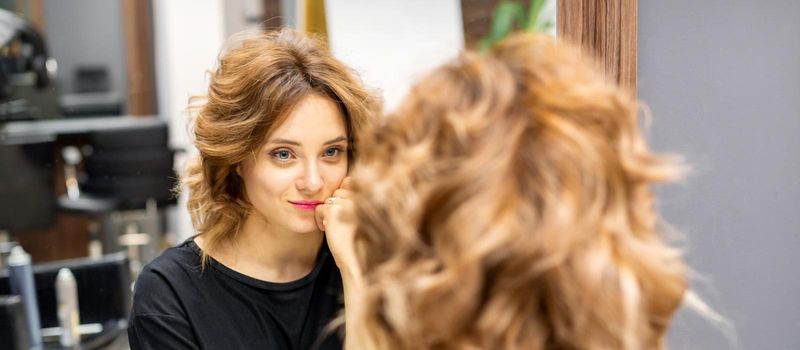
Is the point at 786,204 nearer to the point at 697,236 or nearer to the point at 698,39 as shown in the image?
the point at 697,236

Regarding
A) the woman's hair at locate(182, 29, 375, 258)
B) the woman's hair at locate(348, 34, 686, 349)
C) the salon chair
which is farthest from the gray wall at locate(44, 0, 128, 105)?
the woman's hair at locate(348, 34, 686, 349)

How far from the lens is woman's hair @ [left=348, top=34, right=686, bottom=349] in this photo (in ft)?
2.25

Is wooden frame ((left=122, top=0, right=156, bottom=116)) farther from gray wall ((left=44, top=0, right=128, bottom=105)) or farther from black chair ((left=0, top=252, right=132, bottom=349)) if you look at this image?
black chair ((left=0, top=252, right=132, bottom=349))

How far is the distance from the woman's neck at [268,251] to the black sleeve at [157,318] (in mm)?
113

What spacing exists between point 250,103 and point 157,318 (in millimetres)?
399

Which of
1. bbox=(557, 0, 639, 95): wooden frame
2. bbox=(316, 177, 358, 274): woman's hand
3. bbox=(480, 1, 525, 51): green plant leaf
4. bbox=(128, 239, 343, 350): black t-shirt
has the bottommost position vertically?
bbox=(128, 239, 343, 350): black t-shirt

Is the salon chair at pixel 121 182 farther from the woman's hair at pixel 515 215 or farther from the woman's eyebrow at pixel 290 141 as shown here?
the woman's hair at pixel 515 215

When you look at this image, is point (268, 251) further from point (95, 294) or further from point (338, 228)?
point (95, 294)

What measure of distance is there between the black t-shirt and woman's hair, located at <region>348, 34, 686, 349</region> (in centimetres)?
82

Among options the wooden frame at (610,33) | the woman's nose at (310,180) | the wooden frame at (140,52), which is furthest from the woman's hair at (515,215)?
the wooden frame at (140,52)

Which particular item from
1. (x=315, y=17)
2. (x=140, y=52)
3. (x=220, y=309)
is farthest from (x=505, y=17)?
(x=140, y=52)

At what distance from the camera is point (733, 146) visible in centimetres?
136

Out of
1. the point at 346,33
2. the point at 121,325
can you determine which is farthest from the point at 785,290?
the point at 121,325

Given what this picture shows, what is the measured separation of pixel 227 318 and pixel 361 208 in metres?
0.87
